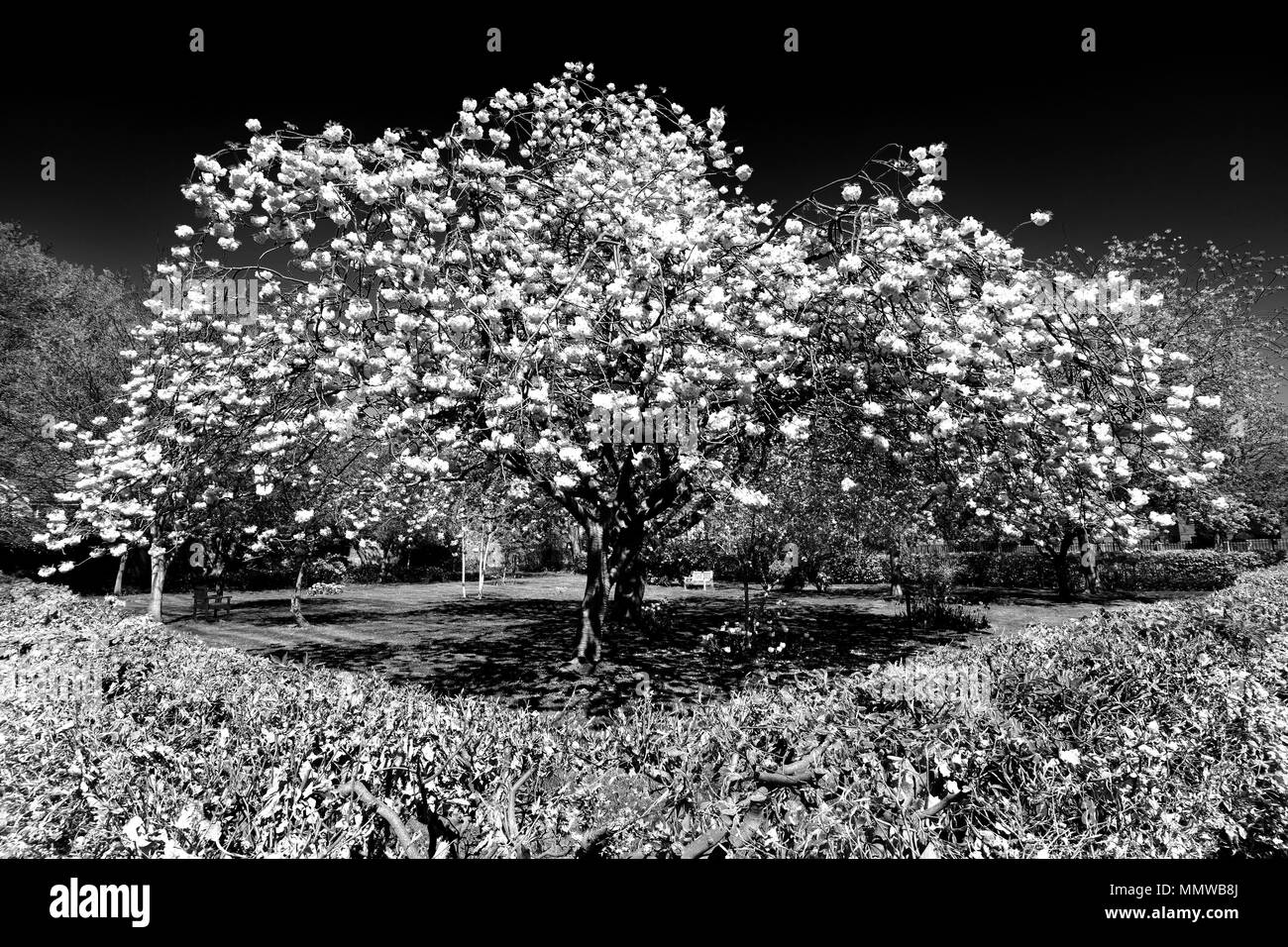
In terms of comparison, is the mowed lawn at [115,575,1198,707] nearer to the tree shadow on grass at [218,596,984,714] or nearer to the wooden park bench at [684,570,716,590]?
the tree shadow on grass at [218,596,984,714]

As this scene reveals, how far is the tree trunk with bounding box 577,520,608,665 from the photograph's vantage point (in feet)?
32.2

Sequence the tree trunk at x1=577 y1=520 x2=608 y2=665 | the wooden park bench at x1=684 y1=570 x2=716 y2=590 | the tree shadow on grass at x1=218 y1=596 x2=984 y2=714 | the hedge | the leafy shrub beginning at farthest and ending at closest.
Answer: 1. the wooden park bench at x1=684 y1=570 x2=716 y2=590
2. the leafy shrub
3. the tree trunk at x1=577 y1=520 x2=608 y2=665
4. the tree shadow on grass at x1=218 y1=596 x2=984 y2=714
5. the hedge

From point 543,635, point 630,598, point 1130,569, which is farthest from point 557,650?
point 1130,569

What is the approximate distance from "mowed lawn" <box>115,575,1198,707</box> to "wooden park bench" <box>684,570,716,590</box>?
78 cm

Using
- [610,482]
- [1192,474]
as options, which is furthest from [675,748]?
[610,482]

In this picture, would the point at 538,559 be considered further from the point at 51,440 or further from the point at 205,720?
the point at 205,720

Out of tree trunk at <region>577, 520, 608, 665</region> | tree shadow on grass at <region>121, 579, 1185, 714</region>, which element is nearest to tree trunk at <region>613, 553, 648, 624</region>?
tree shadow on grass at <region>121, 579, 1185, 714</region>

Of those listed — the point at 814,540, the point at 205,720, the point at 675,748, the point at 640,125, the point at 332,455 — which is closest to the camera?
the point at 675,748

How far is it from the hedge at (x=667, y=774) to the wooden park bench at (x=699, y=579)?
24.4 meters

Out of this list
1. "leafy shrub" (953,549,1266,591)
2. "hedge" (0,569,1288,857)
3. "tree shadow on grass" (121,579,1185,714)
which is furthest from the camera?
"leafy shrub" (953,549,1266,591)

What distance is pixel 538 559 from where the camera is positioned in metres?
41.2

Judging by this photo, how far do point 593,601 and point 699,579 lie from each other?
18.5 meters

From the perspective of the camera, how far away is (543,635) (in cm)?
1445

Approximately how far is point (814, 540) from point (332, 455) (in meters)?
10.1
